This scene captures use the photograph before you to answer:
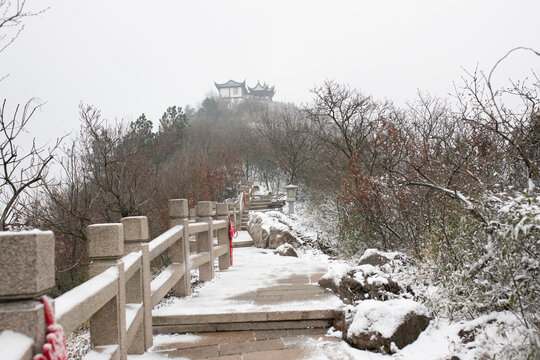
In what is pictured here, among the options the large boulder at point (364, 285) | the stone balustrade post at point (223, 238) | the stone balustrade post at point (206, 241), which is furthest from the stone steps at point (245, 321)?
the stone balustrade post at point (223, 238)

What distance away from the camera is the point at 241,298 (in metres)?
4.96

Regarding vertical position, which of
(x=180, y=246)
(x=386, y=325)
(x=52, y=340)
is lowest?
(x=386, y=325)

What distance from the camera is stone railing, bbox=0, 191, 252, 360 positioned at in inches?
55.7

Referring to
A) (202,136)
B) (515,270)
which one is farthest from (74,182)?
(202,136)

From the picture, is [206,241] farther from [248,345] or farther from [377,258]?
[248,345]

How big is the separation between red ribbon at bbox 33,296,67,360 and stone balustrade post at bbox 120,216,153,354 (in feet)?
6.88

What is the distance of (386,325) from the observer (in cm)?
339

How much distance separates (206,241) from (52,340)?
544 centimetres

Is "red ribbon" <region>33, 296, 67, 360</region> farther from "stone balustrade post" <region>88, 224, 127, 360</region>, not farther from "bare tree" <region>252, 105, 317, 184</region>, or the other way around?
"bare tree" <region>252, 105, 317, 184</region>

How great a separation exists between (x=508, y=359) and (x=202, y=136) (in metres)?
32.3

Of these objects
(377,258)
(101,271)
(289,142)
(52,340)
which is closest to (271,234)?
(377,258)

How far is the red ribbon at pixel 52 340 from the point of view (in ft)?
4.79

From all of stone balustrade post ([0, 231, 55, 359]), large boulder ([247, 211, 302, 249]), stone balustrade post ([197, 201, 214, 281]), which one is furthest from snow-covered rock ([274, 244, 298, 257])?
stone balustrade post ([0, 231, 55, 359])

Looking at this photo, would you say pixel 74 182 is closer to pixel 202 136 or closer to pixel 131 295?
pixel 131 295
